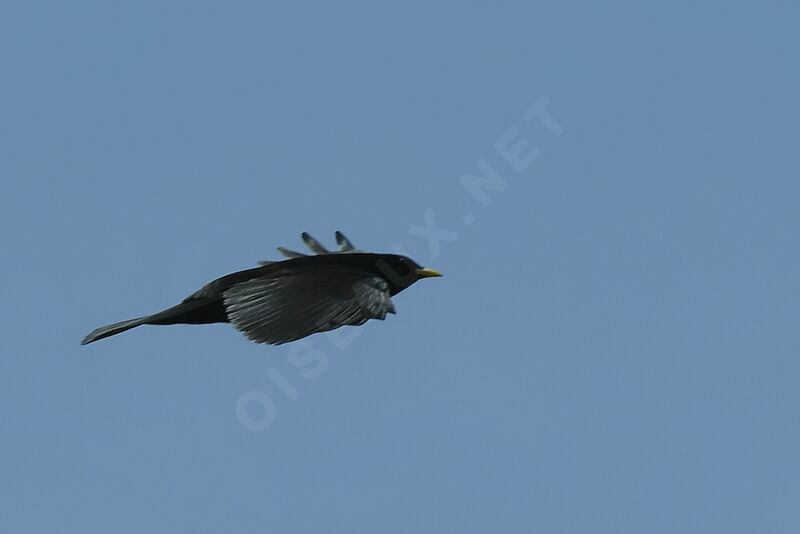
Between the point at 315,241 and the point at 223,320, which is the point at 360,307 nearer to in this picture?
the point at 223,320

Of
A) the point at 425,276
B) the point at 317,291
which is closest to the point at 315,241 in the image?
the point at 425,276

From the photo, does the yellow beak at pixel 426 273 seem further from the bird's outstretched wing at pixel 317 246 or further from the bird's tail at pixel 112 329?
the bird's tail at pixel 112 329

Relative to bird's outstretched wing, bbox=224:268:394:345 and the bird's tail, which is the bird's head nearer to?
bird's outstretched wing, bbox=224:268:394:345

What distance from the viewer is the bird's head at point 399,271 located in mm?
17453

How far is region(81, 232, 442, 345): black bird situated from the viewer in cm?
1586

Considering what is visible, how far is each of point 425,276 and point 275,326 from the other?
2.57 meters

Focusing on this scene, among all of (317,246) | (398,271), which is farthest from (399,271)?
(317,246)

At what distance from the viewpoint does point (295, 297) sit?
53.2 ft

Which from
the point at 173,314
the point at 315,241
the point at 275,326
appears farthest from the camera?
the point at 315,241

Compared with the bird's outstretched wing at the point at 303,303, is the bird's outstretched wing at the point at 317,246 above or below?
above

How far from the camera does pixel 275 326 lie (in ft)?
52.1

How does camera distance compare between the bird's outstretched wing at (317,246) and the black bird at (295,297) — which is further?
the bird's outstretched wing at (317,246)

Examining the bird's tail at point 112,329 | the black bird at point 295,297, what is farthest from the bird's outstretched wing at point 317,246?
the bird's tail at point 112,329

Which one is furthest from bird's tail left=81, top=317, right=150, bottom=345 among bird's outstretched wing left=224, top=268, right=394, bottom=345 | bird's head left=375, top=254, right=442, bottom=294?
bird's head left=375, top=254, right=442, bottom=294
